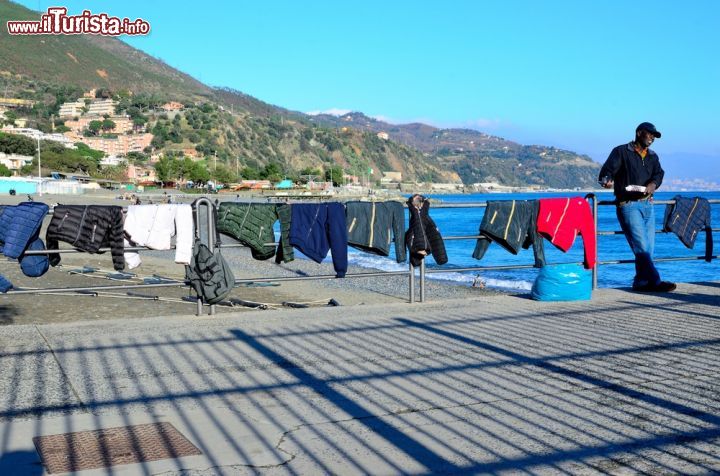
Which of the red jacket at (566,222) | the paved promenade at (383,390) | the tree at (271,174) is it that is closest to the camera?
the paved promenade at (383,390)

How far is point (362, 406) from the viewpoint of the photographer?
451 cm

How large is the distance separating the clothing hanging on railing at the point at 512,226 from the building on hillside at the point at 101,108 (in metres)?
195

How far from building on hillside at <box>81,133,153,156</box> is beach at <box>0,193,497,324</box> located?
155 metres

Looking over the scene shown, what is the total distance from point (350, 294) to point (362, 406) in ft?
37.1

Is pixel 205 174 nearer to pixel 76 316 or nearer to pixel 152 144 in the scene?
pixel 152 144

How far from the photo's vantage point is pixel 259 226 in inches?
308

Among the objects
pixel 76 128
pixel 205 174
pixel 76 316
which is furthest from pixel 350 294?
pixel 76 128

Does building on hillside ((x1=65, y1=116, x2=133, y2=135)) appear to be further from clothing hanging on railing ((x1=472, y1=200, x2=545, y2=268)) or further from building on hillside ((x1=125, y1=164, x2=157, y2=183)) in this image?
clothing hanging on railing ((x1=472, y1=200, x2=545, y2=268))

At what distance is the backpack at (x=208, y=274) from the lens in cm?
728

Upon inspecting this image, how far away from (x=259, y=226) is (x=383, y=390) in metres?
3.32

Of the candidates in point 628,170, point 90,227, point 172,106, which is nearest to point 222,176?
point 172,106

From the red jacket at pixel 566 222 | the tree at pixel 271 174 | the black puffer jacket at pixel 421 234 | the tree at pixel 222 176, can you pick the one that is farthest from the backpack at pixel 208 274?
the tree at pixel 271 174

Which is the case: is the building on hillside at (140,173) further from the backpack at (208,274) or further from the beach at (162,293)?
the backpack at (208,274)

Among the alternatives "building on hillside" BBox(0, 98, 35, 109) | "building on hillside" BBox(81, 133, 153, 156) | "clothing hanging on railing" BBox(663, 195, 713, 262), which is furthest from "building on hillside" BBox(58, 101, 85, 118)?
"clothing hanging on railing" BBox(663, 195, 713, 262)
